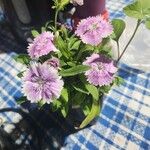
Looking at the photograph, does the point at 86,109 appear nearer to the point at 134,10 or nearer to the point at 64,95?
the point at 64,95

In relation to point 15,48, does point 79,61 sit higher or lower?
higher

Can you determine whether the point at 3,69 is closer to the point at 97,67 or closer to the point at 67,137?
the point at 67,137

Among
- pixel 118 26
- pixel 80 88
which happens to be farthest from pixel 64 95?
pixel 118 26

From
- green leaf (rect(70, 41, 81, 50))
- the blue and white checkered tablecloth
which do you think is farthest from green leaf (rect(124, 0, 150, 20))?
the blue and white checkered tablecloth

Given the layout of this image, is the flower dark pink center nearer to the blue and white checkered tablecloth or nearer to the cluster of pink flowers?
the cluster of pink flowers

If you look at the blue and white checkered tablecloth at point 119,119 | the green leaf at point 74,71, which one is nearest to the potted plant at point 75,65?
the green leaf at point 74,71

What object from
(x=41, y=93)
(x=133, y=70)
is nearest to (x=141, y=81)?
(x=133, y=70)
